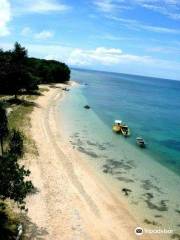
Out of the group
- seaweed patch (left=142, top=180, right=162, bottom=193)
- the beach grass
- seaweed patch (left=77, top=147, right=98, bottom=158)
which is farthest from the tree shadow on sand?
seaweed patch (left=77, top=147, right=98, bottom=158)

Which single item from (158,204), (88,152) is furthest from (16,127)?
(158,204)

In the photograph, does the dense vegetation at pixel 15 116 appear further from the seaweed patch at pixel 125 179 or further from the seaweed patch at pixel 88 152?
the seaweed patch at pixel 125 179

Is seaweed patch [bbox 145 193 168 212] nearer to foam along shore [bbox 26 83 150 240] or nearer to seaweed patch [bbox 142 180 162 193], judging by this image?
seaweed patch [bbox 142 180 162 193]

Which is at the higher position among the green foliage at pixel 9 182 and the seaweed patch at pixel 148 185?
the green foliage at pixel 9 182

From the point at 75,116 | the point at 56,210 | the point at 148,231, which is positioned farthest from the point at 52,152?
the point at 75,116

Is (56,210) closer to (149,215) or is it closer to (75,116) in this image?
(149,215)

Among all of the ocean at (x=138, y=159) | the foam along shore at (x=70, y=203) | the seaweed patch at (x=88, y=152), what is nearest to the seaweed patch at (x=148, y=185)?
the ocean at (x=138, y=159)

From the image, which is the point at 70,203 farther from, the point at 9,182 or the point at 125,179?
the point at 125,179
